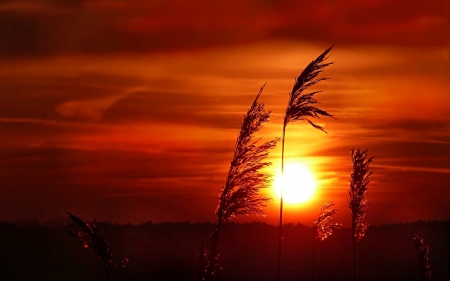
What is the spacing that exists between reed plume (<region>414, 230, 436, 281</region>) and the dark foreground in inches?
35.3

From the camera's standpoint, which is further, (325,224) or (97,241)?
(325,224)

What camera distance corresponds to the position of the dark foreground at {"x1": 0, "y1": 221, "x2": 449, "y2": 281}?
13.2 metres

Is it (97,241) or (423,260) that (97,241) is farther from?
(423,260)

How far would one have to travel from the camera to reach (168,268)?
13781 millimetres

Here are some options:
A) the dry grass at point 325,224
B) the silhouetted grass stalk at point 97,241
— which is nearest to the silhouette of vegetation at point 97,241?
the silhouetted grass stalk at point 97,241

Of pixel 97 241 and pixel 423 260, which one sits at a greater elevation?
pixel 423 260

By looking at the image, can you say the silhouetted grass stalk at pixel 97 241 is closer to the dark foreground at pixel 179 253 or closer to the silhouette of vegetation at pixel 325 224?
the dark foreground at pixel 179 253

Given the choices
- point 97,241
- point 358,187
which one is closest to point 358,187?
point 358,187

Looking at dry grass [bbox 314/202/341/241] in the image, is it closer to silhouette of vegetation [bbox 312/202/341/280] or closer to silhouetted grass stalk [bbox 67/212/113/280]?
silhouette of vegetation [bbox 312/202/341/280]

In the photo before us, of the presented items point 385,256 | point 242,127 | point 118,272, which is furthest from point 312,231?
point 385,256

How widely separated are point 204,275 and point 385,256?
13.0 meters

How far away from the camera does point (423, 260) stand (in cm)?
1315

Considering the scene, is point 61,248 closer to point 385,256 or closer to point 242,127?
point 242,127

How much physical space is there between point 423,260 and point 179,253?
4176 millimetres
